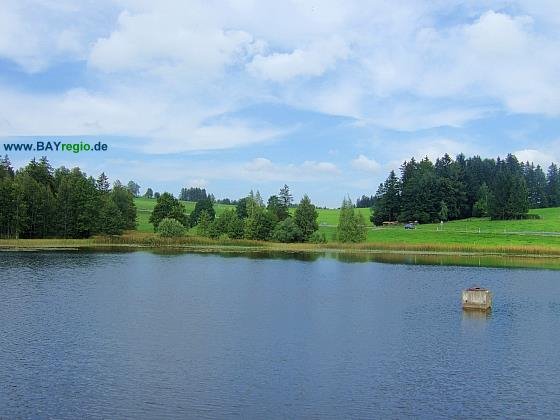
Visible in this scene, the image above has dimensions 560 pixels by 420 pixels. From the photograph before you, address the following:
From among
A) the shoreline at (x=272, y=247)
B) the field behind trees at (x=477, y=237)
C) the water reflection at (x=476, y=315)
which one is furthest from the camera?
the field behind trees at (x=477, y=237)

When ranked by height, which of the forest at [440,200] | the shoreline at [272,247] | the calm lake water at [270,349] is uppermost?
the forest at [440,200]

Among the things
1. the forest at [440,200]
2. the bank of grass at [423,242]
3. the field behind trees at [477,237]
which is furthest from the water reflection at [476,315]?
the forest at [440,200]

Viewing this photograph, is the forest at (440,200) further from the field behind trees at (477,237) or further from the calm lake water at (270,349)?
the calm lake water at (270,349)

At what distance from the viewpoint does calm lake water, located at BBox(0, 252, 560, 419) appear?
2830 centimetres

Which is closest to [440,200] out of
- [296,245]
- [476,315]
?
[296,245]

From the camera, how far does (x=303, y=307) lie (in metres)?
54.9

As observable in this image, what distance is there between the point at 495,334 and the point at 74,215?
126128 millimetres

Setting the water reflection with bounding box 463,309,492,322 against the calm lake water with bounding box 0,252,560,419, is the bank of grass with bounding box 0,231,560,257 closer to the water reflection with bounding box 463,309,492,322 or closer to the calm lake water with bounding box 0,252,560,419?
the calm lake water with bounding box 0,252,560,419

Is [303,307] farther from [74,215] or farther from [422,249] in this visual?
[74,215]

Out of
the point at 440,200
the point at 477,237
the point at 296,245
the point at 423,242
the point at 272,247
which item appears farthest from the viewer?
the point at 440,200

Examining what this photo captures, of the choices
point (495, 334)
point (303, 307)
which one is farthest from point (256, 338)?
point (495, 334)

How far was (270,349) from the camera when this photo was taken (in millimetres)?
38281

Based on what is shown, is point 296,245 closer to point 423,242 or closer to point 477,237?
point 423,242

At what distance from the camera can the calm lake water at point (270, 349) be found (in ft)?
92.8
